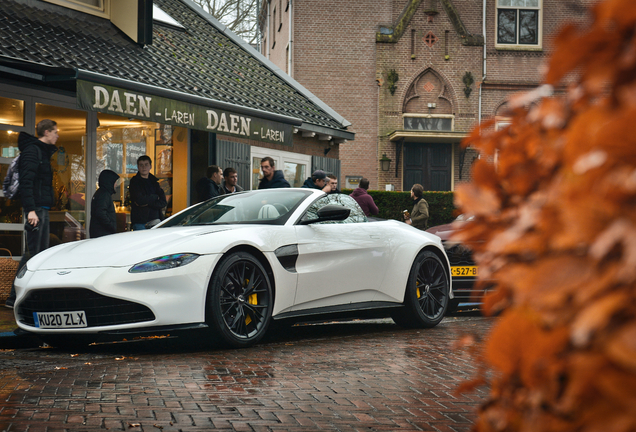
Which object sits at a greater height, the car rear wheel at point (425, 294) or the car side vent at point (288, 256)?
the car side vent at point (288, 256)

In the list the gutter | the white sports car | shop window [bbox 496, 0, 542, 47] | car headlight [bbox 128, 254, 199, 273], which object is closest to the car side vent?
the white sports car

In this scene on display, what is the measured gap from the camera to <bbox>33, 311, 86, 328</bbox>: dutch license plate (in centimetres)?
596

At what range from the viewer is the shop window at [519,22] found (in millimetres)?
28516

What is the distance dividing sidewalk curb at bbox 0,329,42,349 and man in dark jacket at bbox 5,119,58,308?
1434 mm

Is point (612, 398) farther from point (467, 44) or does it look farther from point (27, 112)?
point (467, 44)

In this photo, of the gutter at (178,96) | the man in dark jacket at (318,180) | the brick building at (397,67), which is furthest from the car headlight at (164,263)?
the brick building at (397,67)

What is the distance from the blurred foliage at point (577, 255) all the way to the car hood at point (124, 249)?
4966 mm

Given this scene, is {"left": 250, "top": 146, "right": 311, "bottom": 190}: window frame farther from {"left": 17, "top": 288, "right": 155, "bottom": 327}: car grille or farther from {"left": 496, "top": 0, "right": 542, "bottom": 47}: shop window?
{"left": 496, "top": 0, "right": 542, "bottom": 47}: shop window

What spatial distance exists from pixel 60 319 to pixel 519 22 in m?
26.2

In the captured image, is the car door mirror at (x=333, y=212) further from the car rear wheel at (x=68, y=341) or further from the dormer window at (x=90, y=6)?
the dormer window at (x=90, y=6)

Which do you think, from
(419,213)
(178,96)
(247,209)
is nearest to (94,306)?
(247,209)

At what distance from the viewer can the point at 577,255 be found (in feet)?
3.48

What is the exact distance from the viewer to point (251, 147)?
15.7m

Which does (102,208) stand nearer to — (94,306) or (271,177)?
(271,177)
